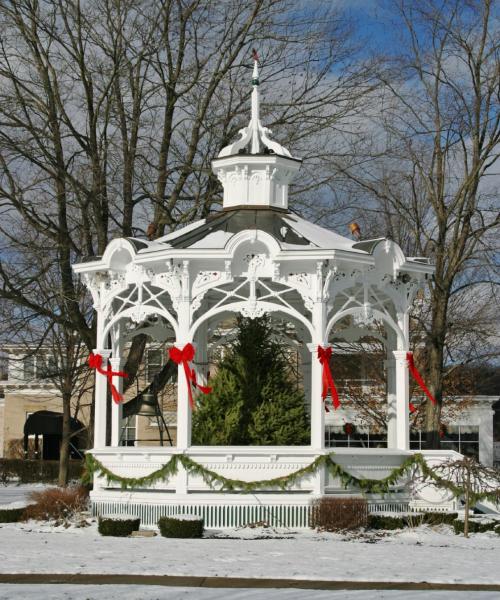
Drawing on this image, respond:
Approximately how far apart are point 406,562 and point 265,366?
7414 mm

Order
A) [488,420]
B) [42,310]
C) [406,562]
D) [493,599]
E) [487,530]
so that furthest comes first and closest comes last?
[488,420] < [42,310] < [487,530] < [406,562] < [493,599]

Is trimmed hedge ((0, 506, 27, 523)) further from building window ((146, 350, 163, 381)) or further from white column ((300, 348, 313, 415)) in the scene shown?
building window ((146, 350, 163, 381))

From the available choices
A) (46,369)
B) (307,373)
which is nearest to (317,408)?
(307,373)

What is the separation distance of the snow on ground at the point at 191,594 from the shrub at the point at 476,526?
6.82 metres

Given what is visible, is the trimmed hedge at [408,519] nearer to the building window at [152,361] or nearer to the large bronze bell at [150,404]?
the large bronze bell at [150,404]

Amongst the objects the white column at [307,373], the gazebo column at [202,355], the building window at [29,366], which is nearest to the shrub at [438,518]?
the white column at [307,373]

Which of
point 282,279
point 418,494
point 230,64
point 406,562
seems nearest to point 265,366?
point 282,279

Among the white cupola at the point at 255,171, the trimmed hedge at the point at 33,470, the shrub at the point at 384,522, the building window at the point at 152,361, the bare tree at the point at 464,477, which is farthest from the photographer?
the trimmed hedge at the point at 33,470

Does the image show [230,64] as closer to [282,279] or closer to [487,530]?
[282,279]

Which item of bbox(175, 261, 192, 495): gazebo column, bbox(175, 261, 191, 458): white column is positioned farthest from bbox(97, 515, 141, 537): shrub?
bbox(175, 261, 191, 458): white column

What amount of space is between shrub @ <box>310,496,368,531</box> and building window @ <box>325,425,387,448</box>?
25619mm

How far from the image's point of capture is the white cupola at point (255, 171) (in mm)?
23156

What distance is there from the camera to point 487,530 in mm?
20078

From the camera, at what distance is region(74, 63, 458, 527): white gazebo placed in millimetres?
20375
